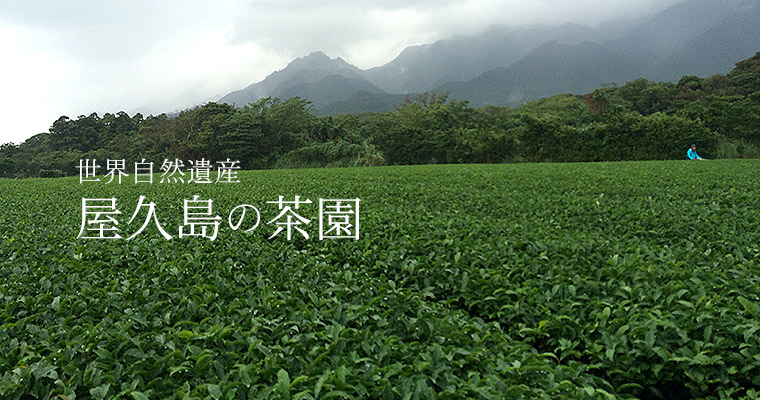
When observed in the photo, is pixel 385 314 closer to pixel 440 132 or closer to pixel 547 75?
pixel 440 132

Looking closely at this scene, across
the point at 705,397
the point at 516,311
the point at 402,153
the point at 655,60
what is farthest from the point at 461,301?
the point at 655,60

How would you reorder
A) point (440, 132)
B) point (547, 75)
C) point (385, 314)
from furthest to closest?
1. point (547, 75)
2. point (440, 132)
3. point (385, 314)

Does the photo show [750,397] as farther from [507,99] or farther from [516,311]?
[507,99]

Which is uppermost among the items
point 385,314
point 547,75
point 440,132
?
point 547,75

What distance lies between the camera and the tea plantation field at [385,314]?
5.39 ft

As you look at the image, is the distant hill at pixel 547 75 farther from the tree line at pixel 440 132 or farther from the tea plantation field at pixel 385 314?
the tea plantation field at pixel 385 314

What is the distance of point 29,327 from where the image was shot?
1.96 meters

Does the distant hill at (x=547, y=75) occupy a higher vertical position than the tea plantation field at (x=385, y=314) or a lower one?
higher

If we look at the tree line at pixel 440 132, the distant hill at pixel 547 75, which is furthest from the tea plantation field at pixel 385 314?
the distant hill at pixel 547 75

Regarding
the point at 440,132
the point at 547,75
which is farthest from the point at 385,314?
the point at 547,75

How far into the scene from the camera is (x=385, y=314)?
7.31 ft

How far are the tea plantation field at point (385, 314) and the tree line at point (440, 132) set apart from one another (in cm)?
1682

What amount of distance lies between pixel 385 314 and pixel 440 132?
22.9m

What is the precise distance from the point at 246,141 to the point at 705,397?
28.7 m
